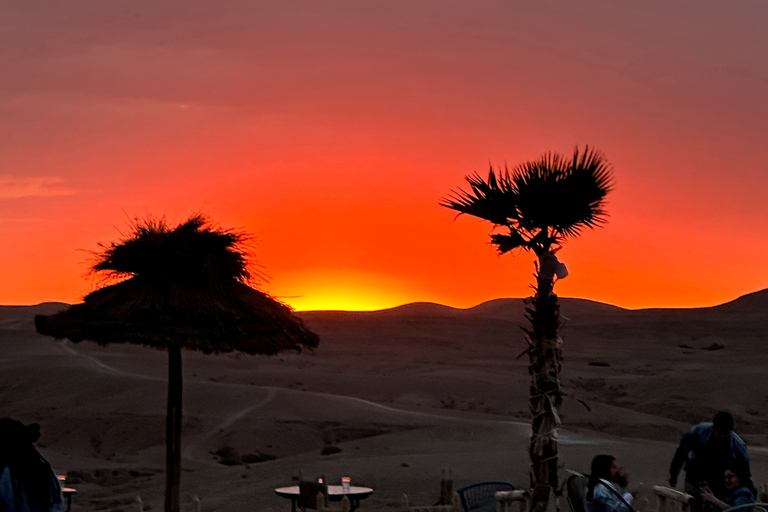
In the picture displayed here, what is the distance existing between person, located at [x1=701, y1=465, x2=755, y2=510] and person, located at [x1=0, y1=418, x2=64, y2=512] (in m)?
5.00

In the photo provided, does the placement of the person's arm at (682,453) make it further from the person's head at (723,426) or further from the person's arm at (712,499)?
the person's arm at (712,499)

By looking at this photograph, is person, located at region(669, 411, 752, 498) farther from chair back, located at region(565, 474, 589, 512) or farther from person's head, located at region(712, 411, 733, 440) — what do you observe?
chair back, located at region(565, 474, 589, 512)

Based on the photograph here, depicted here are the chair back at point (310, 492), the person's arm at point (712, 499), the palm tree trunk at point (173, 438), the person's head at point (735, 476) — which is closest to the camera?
the person's arm at point (712, 499)

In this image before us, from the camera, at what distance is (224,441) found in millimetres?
29766

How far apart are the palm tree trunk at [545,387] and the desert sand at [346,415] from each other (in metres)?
3.72

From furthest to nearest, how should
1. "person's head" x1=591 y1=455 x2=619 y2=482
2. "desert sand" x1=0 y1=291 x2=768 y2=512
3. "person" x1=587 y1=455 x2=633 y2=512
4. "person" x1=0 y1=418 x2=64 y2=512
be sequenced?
"desert sand" x1=0 y1=291 x2=768 y2=512, "person's head" x1=591 y1=455 x2=619 y2=482, "person" x1=587 y1=455 x2=633 y2=512, "person" x1=0 y1=418 x2=64 y2=512

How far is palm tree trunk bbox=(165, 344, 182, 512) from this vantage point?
43.0ft

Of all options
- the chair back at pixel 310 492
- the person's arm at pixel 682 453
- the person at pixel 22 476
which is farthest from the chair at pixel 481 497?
the person at pixel 22 476

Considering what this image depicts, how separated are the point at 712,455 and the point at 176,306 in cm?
628

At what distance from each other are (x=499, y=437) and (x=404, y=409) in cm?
1173

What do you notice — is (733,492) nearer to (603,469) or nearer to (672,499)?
(672,499)

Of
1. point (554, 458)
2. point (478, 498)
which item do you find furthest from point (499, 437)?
point (478, 498)

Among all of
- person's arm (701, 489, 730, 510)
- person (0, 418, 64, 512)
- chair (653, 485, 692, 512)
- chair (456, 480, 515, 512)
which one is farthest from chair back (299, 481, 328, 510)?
person (0, 418, 64, 512)

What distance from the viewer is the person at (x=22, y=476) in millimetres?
6836
